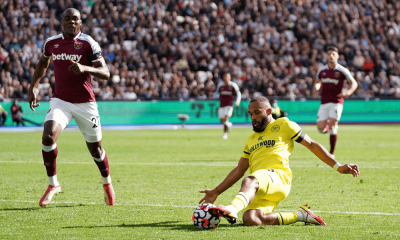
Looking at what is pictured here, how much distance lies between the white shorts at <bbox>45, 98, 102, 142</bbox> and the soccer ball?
2.26 metres

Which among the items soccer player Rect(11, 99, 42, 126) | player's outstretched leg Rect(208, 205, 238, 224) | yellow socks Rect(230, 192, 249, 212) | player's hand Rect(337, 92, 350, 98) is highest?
yellow socks Rect(230, 192, 249, 212)

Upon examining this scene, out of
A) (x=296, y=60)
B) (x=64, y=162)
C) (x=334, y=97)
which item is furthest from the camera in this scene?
(x=296, y=60)

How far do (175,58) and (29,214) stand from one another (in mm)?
25649

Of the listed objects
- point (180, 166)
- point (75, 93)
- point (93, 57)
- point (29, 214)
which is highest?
point (93, 57)

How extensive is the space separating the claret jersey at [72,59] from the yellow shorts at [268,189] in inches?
103

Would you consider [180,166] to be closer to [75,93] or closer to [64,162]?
[64,162]

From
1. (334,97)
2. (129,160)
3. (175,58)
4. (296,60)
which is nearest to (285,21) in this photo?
(296,60)

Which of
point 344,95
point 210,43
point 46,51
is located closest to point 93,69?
point 46,51

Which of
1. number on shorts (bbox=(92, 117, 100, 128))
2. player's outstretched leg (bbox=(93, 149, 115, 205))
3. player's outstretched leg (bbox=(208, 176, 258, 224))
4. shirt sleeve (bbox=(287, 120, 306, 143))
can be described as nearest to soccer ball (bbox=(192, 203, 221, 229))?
player's outstretched leg (bbox=(208, 176, 258, 224))

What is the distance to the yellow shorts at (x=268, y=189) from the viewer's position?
5.66 meters

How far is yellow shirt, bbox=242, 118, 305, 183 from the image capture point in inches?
236

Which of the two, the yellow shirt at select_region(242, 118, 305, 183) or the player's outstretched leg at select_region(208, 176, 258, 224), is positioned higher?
the yellow shirt at select_region(242, 118, 305, 183)

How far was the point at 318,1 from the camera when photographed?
123 ft

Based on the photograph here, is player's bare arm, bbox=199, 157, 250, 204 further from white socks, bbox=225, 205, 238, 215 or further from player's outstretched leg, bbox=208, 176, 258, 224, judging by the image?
white socks, bbox=225, 205, 238, 215
